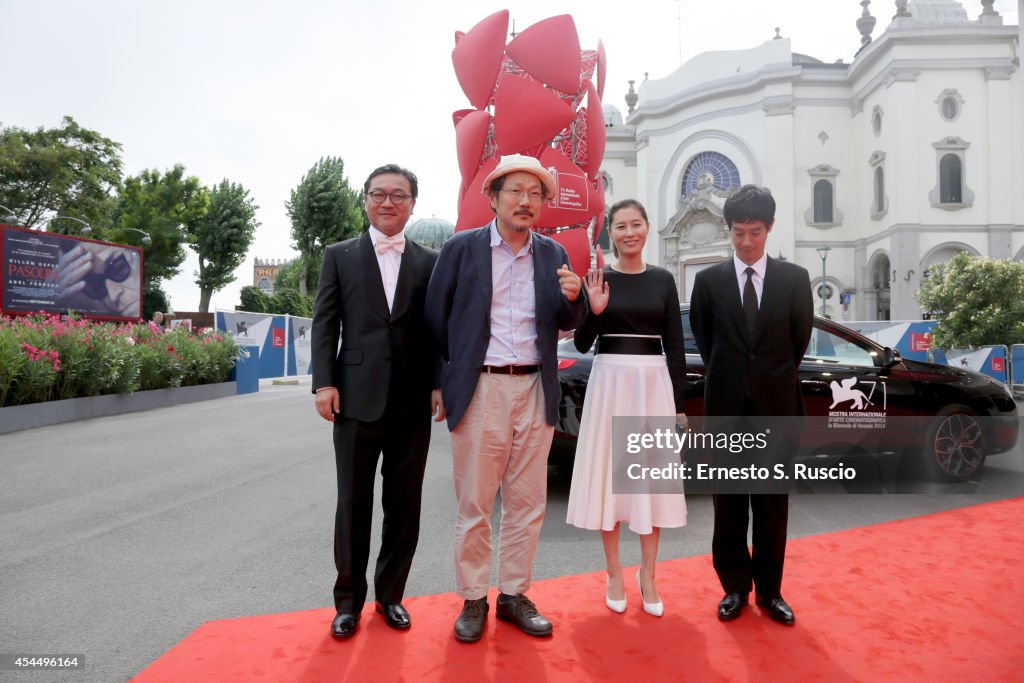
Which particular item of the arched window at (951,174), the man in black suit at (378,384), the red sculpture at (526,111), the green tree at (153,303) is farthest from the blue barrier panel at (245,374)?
the arched window at (951,174)

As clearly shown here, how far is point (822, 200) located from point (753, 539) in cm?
3853

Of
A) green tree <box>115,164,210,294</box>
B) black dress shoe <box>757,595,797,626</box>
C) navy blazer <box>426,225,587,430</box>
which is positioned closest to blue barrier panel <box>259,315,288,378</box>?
navy blazer <box>426,225,587,430</box>

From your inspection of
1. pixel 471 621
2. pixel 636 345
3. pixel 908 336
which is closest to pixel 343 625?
pixel 471 621

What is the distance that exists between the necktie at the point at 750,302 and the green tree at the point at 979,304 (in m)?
15.8

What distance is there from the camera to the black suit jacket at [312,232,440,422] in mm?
3117

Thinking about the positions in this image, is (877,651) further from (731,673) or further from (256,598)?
(256,598)

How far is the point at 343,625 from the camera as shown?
9.87 feet

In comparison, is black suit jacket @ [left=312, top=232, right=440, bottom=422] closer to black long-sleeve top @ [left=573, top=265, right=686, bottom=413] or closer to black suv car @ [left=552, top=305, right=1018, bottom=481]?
black long-sleeve top @ [left=573, top=265, right=686, bottom=413]

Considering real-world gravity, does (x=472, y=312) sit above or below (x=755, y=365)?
above

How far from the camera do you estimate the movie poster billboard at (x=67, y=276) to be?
14.9 metres

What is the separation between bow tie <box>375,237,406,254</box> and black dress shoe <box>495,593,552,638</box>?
1760mm

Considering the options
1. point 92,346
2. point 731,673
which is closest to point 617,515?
point 731,673

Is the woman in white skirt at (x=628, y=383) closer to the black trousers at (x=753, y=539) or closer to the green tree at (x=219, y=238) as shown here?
the black trousers at (x=753, y=539)

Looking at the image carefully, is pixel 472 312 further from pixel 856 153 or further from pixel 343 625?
pixel 856 153
